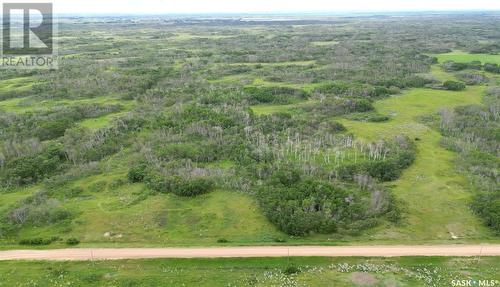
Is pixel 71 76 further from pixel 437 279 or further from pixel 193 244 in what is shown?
pixel 437 279

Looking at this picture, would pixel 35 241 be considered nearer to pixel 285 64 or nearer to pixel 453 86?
pixel 453 86

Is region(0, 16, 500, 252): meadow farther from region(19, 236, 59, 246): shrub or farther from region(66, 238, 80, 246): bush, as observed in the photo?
region(19, 236, 59, 246): shrub

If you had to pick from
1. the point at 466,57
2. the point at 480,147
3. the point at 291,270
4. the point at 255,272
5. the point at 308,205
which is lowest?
the point at 255,272

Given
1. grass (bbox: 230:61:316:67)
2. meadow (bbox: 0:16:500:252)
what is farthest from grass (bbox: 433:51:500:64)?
grass (bbox: 230:61:316:67)

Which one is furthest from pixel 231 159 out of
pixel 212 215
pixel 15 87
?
pixel 15 87

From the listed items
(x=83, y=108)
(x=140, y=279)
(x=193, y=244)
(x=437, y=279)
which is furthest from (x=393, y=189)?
(x=83, y=108)

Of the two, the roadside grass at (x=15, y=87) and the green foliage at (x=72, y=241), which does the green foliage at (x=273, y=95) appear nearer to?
the roadside grass at (x=15, y=87)

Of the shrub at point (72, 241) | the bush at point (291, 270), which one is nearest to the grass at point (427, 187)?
the bush at point (291, 270)
